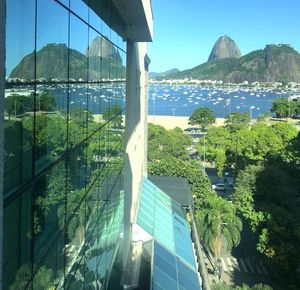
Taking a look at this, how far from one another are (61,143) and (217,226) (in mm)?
17579

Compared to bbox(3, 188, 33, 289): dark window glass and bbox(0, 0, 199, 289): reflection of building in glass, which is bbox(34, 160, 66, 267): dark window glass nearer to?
bbox(0, 0, 199, 289): reflection of building in glass

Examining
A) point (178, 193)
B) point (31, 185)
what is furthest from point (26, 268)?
point (178, 193)

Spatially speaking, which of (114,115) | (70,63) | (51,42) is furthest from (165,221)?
(51,42)

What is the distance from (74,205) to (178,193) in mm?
19275

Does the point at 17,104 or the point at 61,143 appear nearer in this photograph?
the point at 17,104

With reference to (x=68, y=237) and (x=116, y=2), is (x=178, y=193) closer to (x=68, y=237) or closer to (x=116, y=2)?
(x=116, y=2)

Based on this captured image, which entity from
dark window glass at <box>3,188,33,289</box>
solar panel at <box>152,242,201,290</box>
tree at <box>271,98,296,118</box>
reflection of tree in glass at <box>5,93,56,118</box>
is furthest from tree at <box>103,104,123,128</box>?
tree at <box>271,98,296,118</box>

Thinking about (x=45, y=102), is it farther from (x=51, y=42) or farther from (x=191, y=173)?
(x=191, y=173)

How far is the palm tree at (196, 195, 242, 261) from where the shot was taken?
72.0 ft

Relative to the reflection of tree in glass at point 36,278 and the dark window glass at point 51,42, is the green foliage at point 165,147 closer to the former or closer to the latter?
the dark window glass at point 51,42

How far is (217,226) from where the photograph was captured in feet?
71.9

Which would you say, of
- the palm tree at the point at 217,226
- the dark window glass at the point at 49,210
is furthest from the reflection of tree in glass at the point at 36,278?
the palm tree at the point at 217,226

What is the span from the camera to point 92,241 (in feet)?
26.1

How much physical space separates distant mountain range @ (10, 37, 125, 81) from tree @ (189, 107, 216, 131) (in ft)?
210
